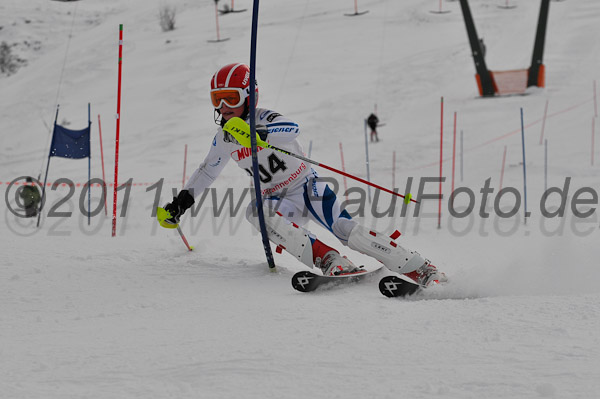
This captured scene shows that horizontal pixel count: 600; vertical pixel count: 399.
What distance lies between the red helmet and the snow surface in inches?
48.3

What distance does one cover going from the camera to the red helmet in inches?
182

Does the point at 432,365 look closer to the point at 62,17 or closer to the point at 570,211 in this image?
the point at 570,211

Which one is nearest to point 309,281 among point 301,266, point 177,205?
point 301,266

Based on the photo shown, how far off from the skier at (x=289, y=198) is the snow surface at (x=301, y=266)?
26cm

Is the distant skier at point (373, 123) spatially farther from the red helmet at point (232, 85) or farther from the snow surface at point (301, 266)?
the red helmet at point (232, 85)

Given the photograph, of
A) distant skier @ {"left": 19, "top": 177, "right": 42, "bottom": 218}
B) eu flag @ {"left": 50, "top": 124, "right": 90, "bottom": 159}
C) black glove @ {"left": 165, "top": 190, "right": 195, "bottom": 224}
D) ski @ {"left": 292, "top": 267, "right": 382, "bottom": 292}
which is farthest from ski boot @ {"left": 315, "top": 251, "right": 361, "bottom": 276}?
distant skier @ {"left": 19, "top": 177, "right": 42, "bottom": 218}

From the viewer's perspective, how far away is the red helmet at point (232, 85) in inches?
182

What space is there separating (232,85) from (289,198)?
3.05 feet

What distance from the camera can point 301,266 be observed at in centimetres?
530

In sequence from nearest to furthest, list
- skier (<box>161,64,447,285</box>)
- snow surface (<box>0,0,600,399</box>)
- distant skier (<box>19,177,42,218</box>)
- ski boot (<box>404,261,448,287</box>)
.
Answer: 1. snow surface (<box>0,0,600,399</box>)
2. ski boot (<box>404,261,448,287</box>)
3. skier (<box>161,64,447,285</box>)
4. distant skier (<box>19,177,42,218</box>)

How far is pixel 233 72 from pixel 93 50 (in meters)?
23.3

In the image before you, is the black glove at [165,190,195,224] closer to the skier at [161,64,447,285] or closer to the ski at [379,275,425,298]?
the skier at [161,64,447,285]

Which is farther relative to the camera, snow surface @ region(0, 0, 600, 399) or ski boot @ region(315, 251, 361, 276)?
ski boot @ region(315, 251, 361, 276)

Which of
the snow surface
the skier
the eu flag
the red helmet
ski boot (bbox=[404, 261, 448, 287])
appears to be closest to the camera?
the snow surface
